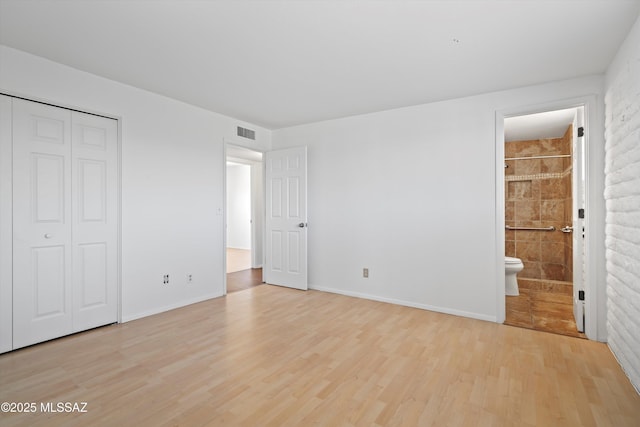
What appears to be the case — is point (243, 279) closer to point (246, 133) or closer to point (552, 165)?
point (246, 133)

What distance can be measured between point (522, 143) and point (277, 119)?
166 inches

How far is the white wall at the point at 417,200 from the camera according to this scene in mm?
3445

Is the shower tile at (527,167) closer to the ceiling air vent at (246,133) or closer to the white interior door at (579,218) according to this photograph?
the white interior door at (579,218)

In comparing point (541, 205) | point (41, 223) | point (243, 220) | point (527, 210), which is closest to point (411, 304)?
point (527, 210)

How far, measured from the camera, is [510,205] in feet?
18.5

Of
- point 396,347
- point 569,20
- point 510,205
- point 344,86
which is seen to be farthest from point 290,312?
point 510,205

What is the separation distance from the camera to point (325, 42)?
2457 millimetres

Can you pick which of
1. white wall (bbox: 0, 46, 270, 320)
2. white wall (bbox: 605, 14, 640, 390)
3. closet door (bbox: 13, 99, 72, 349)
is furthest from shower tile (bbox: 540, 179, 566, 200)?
closet door (bbox: 13, 99, 72, 349)

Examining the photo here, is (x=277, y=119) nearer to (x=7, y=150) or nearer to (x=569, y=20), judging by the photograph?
(x=7, y=150)

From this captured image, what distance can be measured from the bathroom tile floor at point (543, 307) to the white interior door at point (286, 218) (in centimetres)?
272

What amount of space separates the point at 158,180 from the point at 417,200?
3.06 m

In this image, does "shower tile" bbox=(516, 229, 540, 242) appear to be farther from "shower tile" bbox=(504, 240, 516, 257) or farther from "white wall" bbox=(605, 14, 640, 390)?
"white wall" bbox=(605, 14, 640, 390)

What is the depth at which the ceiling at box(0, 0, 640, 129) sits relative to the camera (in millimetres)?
→ 2047

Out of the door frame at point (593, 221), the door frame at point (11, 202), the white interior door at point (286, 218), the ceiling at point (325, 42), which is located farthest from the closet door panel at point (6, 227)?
the door frame at point (593, 221)
